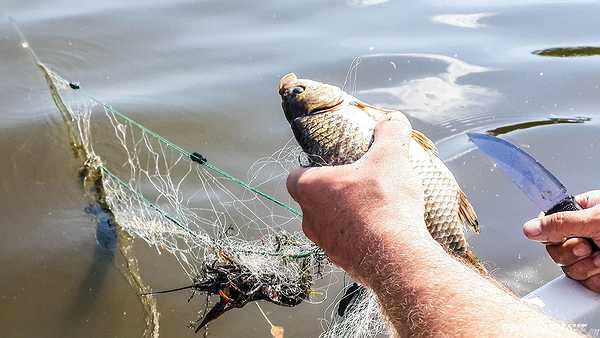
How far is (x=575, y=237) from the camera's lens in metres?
2.89

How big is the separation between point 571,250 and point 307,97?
143 cm

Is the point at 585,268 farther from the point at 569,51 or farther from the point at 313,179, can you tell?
the point at 569,51

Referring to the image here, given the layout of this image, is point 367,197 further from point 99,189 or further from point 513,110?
point 513,110

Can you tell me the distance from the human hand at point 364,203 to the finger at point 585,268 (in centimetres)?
96

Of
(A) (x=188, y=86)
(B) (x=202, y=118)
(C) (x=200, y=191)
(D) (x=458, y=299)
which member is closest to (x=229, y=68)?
(A) (x=188, y=86)

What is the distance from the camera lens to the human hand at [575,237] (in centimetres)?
281

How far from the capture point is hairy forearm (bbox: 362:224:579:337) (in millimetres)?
1966

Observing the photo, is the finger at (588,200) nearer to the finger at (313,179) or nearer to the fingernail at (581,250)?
the fingernail at (581,250)

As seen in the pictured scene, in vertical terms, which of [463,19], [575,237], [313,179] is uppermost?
[313,179]

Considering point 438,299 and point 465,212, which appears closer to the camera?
point 438,299

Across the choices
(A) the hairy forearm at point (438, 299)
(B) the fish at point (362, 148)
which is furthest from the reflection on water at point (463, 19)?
(A) the hairy forearm at point (438, 299)

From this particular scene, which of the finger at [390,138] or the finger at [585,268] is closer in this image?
the finger at [390,138]

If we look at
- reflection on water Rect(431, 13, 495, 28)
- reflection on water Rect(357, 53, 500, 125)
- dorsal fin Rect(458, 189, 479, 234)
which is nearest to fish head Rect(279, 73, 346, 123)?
dorsal fin Rect(458, 189, 479, 234)

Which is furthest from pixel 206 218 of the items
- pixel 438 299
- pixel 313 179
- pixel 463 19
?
pixel 463 19
